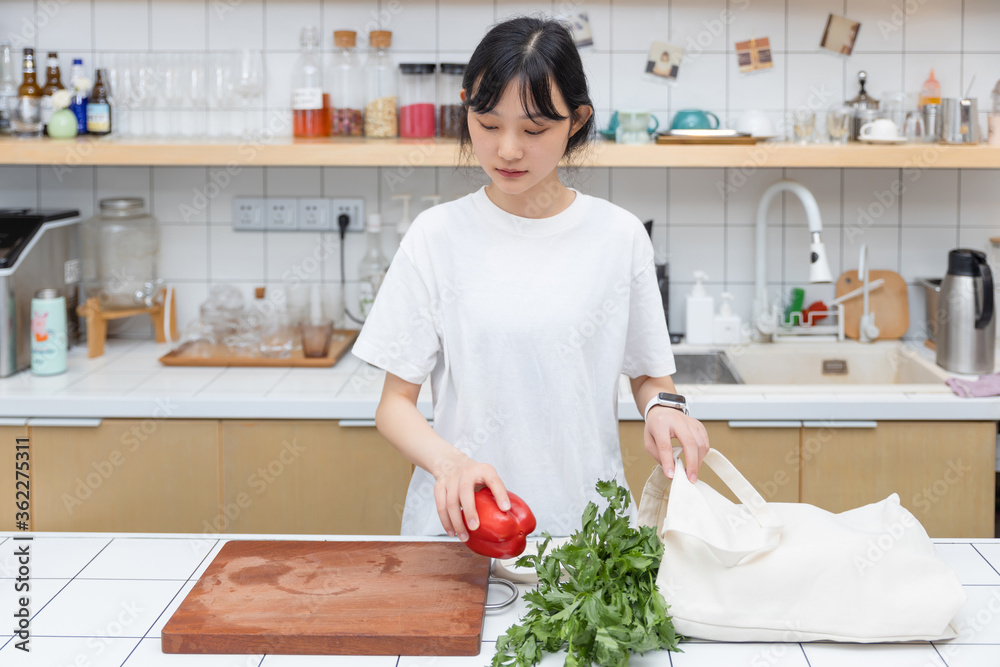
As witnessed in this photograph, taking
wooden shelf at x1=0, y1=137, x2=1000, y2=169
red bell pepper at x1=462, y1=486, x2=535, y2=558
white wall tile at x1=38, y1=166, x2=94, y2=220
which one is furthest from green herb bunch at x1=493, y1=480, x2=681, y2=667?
white wall tile at x1=38, y1=166, x2=94, y2=220

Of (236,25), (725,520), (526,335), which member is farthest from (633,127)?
(725,520)

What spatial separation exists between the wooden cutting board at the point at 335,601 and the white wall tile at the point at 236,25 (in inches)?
66.2

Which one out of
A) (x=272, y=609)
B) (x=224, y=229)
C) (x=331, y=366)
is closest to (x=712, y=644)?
(x=272, y=609)

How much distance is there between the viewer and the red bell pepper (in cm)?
102

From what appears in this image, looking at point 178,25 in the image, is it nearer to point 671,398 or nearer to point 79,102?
→ point 79,102

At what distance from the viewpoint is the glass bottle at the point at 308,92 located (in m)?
2.41

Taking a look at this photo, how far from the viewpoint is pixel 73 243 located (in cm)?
250

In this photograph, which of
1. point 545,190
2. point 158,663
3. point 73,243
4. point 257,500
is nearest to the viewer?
point 158,663

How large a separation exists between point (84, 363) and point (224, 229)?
50 cm

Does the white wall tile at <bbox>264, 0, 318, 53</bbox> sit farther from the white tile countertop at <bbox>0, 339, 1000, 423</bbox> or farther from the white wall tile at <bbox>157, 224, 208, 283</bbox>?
the white tile countertop at <bbox>0, 339, 1000, 423</bbox>

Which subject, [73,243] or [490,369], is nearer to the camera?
[490,369]

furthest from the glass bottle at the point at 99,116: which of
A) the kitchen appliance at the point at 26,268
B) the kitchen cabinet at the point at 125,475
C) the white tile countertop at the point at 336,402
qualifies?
the kitchen cabinet at the point at 125,475

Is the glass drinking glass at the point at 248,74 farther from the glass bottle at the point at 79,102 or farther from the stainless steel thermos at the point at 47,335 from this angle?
the stainless steel thermos at the point at 47,335

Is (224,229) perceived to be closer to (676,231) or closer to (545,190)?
(676,231)
